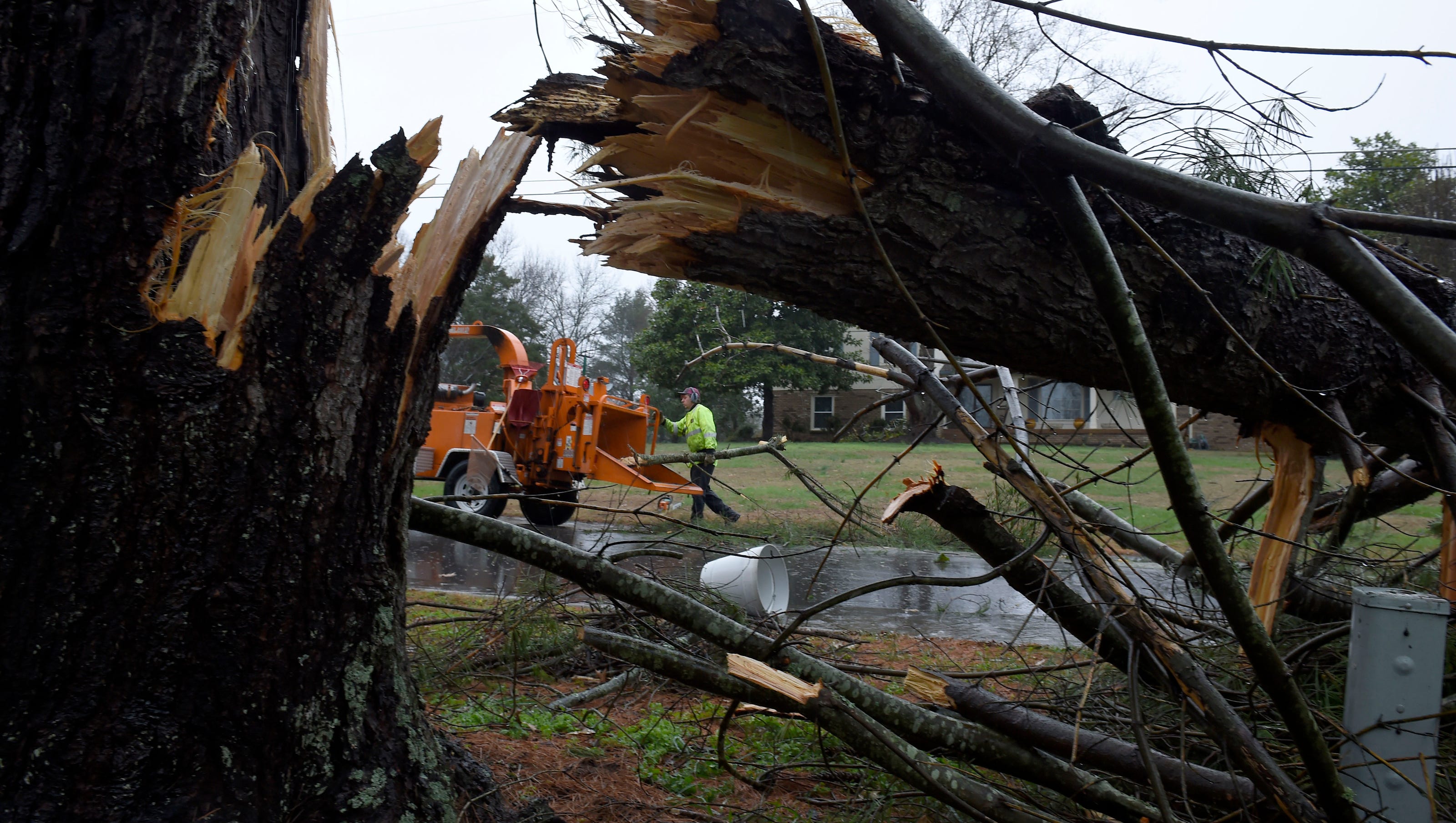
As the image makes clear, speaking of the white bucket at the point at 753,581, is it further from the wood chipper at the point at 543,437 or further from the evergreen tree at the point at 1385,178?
the wood chipper at the point at 543,437

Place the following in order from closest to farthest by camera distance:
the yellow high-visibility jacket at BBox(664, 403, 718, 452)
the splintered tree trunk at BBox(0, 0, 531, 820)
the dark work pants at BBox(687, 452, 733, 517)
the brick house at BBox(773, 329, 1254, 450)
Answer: the splintered tree trunk at BBox(0, 0, 531, 820)
the brick house at BBox(773, 329, 1254, 450)
the dark work pants at BBox(687, 452, 733, 517)
the yellow high-visibility jacket at BBox(664, 403, 718, 452)

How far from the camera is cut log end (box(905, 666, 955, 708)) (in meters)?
2.72

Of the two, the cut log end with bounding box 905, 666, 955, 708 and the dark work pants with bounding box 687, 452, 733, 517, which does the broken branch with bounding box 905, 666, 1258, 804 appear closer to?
the cut log end with bounding box 905, 666, 955, 708

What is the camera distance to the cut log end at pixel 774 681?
2258 millimetres

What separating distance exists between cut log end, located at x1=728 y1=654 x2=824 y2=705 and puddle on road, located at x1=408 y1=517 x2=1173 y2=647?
1.90m

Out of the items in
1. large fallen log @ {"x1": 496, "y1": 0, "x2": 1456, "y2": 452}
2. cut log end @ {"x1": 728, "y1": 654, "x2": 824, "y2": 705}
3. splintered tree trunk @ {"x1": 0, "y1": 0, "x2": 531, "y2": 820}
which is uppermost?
large fallen log @ {"x1": 496, "y1": 0, "x2": 1456, "y2": 452}

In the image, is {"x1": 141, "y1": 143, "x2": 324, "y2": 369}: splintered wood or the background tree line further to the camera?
the background tree line

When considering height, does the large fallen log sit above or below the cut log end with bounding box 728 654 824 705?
above

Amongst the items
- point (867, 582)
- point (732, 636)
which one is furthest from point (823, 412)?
point (732, 636)

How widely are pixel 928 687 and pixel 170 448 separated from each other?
7.66 ft

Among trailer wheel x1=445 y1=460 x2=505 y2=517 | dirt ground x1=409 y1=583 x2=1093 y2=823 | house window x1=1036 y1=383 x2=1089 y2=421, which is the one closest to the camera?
dirt ground x1=409 y1=583 x2=1093 y2=823

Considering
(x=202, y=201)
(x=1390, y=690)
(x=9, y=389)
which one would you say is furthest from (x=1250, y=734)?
(x=9, y=389)

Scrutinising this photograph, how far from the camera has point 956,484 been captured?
450 cm

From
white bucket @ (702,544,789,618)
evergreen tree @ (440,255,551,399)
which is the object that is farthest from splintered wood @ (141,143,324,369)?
evergreen tree @ (440,255,551,399)
